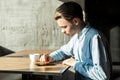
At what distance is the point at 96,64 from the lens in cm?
210

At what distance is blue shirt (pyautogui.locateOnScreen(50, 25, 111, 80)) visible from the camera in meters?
2.09

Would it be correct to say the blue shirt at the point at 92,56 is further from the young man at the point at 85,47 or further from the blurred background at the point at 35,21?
the blurred background at the point at 35,21

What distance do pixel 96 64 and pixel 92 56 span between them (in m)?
0.07

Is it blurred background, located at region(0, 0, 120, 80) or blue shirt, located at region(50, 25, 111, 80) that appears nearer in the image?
blue shirt, located at region(50, 25, 111, 80)

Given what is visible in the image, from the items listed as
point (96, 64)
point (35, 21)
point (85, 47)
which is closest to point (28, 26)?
point (35, 21)

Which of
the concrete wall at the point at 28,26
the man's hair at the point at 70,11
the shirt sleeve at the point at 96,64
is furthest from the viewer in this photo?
the concrete wall at the point at 28,26

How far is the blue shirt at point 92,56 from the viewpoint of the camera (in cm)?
209

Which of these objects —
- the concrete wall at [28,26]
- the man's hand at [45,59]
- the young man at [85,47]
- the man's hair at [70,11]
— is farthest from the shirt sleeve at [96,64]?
the concrete wall at [28,26]

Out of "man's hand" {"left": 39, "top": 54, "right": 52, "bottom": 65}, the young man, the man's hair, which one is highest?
the man's hair

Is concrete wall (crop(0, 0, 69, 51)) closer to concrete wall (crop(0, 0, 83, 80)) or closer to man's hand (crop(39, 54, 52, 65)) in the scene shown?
concrete wall (crop(0, 0, 83, 80))

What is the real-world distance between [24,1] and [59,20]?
3.25 m

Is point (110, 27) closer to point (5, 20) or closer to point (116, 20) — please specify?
point (116, 20)

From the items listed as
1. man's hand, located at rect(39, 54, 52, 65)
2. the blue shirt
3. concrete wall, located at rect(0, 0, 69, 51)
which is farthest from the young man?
concrete wall, located at rect(0, 0, 69, 51)

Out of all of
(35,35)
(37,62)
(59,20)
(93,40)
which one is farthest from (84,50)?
(35,35)
